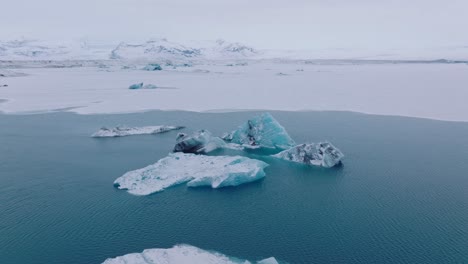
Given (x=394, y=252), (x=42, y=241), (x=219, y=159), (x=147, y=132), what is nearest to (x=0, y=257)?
(x=42, y=241)

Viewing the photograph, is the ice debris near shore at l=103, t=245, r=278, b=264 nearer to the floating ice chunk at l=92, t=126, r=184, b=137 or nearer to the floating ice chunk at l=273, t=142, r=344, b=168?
the floating ice chunk at l=273, t=142, r=344, b=168

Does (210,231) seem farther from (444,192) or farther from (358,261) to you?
(444,192)

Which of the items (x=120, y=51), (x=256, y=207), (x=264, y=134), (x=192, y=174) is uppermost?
(x=264, y=134)

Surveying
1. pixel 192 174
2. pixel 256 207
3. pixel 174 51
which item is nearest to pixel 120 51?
pixel 174 51

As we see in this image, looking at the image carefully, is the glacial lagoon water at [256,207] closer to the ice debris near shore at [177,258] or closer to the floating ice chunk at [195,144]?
the ice debris near shore at [177,258]

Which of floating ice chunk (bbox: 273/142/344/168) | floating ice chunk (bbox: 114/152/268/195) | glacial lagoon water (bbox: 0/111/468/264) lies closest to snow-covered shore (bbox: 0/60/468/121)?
glacial lagoon water (bbox: 0/111/468/264)

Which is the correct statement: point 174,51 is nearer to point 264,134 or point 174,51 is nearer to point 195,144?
point 264,134
